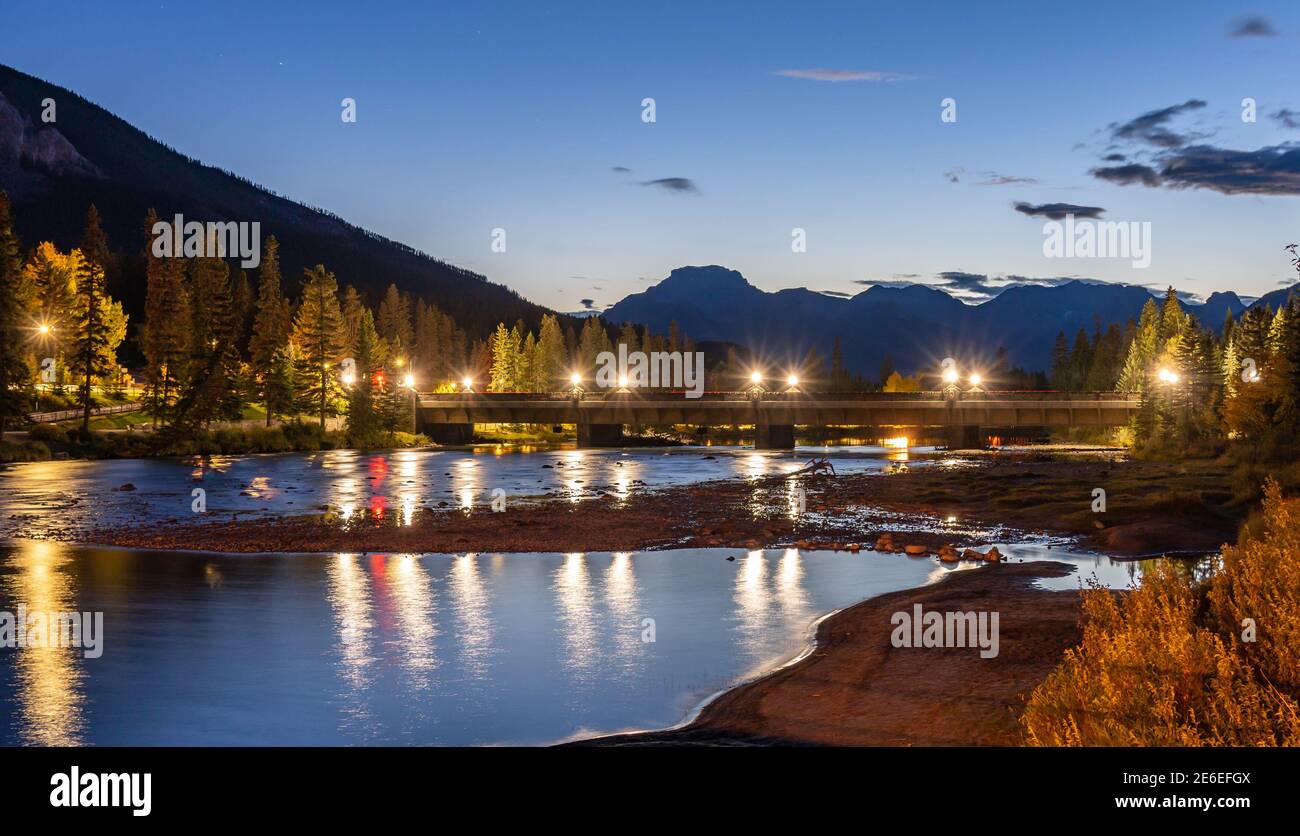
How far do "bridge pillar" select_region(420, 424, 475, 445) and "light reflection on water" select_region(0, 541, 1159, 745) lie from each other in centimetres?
8319

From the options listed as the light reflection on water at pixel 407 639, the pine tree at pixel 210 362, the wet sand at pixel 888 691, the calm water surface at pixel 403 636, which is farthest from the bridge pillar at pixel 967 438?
the wet sand at pixel 888 691

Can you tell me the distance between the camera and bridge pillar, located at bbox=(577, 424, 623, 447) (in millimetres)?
109062

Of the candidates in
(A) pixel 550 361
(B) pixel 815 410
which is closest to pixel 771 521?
(B) pixel 815 410

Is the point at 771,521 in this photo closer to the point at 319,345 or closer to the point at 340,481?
the point at 340,481

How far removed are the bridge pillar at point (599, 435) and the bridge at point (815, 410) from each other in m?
0.11

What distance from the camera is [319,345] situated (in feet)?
356

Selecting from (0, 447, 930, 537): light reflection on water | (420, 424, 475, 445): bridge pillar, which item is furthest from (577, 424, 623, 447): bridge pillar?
(420, 424, 475, 445): bridge pillar

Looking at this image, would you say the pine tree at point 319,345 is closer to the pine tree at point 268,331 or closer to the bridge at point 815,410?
the pine tree at point 268,331

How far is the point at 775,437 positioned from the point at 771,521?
2483 inches

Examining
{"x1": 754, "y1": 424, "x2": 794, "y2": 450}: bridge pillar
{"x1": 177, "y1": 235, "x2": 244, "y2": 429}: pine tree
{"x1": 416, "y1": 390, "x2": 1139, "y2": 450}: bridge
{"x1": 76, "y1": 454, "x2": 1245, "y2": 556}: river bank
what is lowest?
{"x1": 76, "y1": 454, "x2": 1245, "y2": 556}: river bank

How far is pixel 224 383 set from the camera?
92875 millimetres

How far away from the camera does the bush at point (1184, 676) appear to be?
10.2m

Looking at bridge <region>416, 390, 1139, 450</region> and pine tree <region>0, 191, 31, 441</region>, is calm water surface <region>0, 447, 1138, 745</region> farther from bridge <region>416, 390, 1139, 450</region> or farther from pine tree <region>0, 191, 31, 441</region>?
bridge <region>416, 390, 1139, 450</region>
